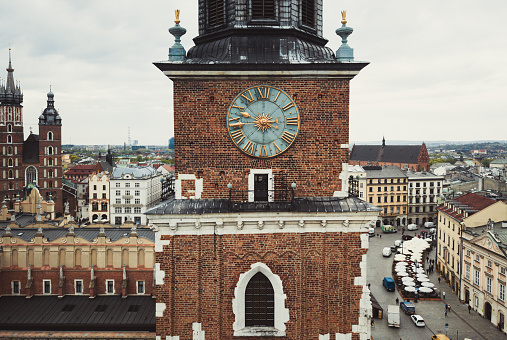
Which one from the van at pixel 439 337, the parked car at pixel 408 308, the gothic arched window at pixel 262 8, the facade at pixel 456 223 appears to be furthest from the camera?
the facade at pixel 456 223

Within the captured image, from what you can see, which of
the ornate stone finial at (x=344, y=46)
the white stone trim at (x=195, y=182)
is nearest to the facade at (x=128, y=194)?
the white stone trim at (x=195, y=182)

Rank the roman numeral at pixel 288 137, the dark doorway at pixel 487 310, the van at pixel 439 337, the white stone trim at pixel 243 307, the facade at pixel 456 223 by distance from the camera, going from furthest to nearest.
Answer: the facade at pixel 456 223, the dark doorway at pixel 487 310, the van at pixel 439 337, the roman numeral at pixel 288 137, the white stone trim at pixel 243 307

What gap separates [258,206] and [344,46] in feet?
22.0

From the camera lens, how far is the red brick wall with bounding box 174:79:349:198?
1606 centimetres

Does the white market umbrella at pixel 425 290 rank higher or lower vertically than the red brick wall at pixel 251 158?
lower

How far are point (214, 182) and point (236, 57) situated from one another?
15.2ft

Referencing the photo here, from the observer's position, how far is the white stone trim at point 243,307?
15.8 meters

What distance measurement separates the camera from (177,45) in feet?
53.7

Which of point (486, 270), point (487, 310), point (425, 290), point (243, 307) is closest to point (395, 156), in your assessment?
point (425, 290)

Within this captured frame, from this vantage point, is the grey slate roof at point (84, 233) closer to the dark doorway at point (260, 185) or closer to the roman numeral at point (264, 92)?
the dark doorway at point (260, 185)

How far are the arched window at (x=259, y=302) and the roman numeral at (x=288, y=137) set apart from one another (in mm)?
4954

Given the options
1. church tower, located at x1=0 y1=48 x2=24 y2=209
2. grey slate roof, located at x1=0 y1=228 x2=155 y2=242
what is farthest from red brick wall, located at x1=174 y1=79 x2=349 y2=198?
church tower, located at x1=0 y1=48 x2=24 y2=209

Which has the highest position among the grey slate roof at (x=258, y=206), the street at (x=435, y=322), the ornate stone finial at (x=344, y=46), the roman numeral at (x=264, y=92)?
the ornate stone finial at (x=344, y=46)

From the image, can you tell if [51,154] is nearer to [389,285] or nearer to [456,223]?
[389,285]
